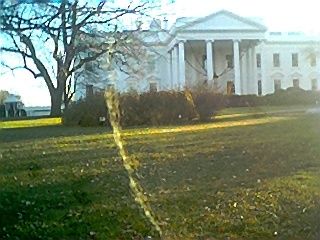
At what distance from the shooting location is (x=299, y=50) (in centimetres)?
7900

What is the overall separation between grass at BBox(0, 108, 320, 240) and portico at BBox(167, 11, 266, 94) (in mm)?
52044

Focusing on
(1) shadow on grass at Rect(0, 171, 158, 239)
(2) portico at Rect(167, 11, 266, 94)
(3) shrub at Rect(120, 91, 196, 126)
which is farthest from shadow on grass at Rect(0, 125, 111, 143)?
(2) portico at Rect(167, 11, 266, 94)

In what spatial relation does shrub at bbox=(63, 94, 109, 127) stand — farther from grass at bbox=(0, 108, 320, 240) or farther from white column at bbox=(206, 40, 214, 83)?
white column at bbox=(206, 40, 214, 83)

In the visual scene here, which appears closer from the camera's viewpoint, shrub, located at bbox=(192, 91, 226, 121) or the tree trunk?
shrub, located at bbox=(192, 91, 226, 121)

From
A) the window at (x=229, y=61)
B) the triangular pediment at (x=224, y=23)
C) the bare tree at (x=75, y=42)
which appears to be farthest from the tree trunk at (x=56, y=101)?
the window at (x=229, y=61)

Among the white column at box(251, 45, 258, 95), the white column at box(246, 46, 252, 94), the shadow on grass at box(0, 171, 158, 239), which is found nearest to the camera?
the shadow on grass at box(0, 171, 158, 239)

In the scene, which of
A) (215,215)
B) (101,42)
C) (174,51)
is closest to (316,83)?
(174,51)

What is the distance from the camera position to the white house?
6675 centimetres

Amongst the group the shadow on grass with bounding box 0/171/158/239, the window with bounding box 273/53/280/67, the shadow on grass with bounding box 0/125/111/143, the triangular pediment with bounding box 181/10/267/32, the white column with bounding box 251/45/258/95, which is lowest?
the shadow on grass with bounding box 0/171/158/239

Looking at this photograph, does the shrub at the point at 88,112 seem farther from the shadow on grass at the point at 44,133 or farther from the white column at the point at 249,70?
the white column at the point at 249,70

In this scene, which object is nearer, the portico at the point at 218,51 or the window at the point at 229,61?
the portico at the point at 218,51

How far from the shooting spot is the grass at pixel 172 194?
6.84 metres

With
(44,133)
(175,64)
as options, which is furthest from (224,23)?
(44,133)

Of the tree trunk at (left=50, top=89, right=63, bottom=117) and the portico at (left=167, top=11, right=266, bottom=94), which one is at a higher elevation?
the portico at (left=167, top=11, right=266, bottom=94)
